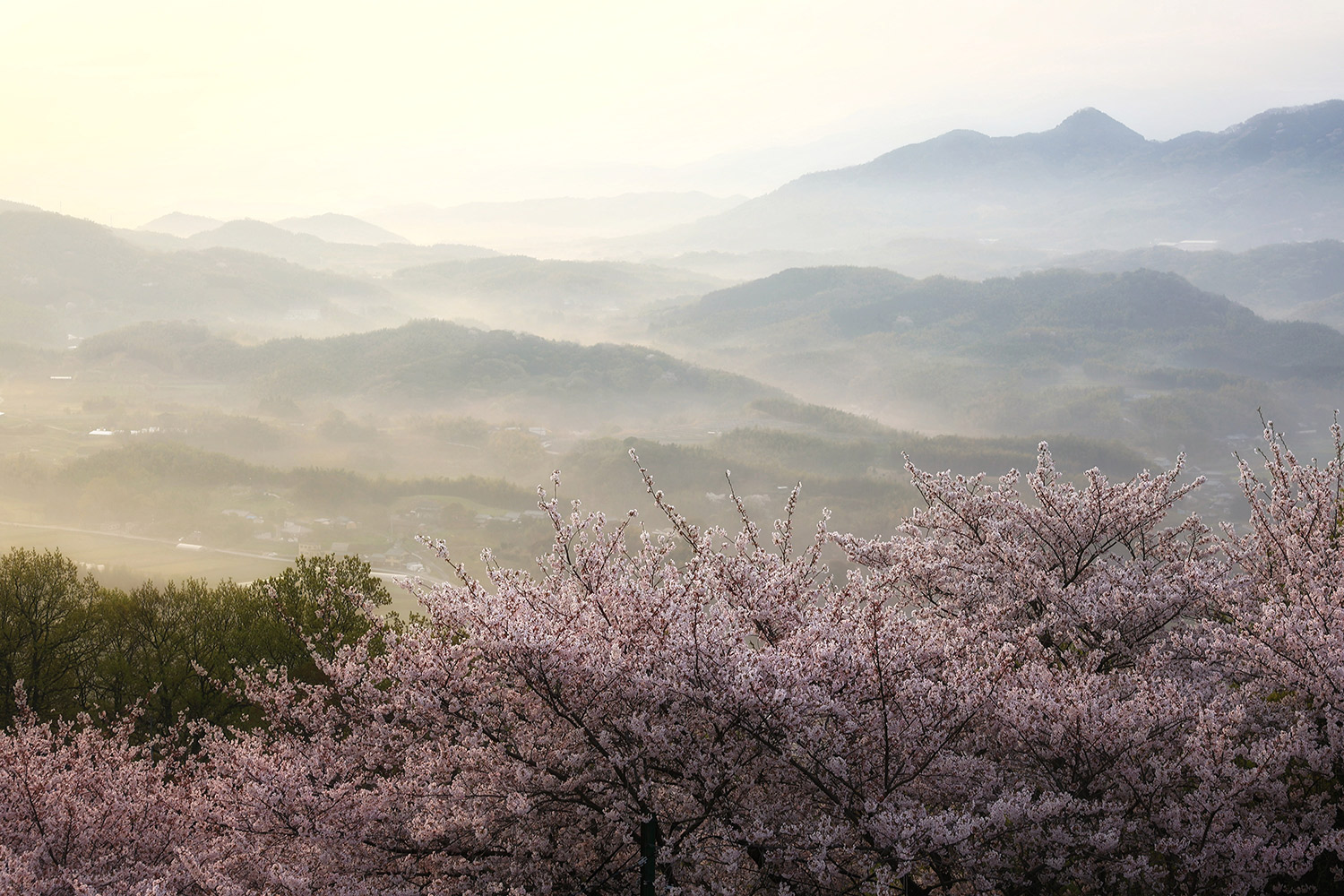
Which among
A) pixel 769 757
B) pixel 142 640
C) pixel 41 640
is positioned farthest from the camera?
pixel 142 640

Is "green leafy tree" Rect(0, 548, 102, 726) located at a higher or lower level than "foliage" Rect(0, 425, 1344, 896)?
lower

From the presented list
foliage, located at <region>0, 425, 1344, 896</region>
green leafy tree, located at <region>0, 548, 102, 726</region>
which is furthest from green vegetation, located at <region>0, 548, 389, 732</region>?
foliage, located at <region>0, 425, 1344, 896</region>

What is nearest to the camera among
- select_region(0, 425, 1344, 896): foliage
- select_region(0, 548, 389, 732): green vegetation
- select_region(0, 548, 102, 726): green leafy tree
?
select_region(0, 425, 1344, 896): foliage

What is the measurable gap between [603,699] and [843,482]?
615ft

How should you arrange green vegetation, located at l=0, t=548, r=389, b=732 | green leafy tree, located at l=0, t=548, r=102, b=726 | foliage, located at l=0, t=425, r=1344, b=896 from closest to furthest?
foliage, located at l=0, t=425, r=1344, b=896
green vegetation, located at l=0, t=548, r=389, b=732
green leafy tree, located at l=0, t=548, r=102, b=726

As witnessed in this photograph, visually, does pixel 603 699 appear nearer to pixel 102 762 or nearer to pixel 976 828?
pixel 976 828

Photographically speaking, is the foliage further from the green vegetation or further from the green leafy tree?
the green leafy tree

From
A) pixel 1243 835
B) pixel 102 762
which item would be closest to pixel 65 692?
pixel 102 762

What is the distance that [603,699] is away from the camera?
6.61 m

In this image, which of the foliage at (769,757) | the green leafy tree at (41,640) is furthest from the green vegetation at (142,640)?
the foliage at (769,757)

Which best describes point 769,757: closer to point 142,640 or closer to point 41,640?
point 142,640

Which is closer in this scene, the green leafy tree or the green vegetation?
the green vegetation

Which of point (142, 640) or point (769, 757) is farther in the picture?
point (142, 640)

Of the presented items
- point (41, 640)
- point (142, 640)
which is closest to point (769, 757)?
point (142, 640)
